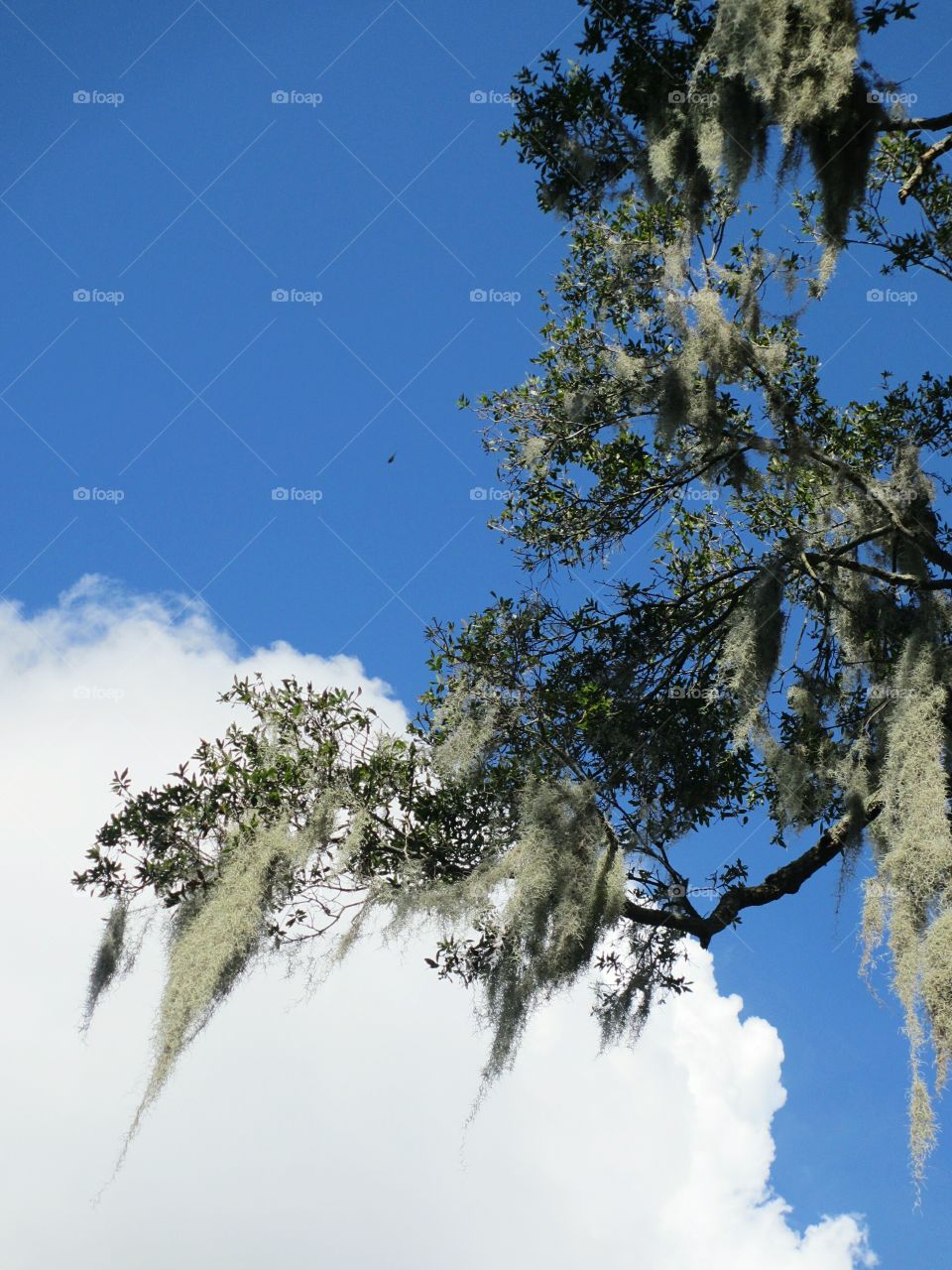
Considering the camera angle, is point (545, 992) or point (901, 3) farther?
point (901, 3)

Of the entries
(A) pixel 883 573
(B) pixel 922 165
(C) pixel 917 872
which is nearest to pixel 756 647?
(A) pixel 883 573

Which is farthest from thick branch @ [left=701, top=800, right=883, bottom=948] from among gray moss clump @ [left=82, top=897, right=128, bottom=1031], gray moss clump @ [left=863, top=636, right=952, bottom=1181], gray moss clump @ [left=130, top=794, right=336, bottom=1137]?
gray moss clump @ [left=82, top=897, right=128, bottom=1031]

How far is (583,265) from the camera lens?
7.90 meters

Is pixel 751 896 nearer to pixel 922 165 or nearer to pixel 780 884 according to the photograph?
pixel 780 884

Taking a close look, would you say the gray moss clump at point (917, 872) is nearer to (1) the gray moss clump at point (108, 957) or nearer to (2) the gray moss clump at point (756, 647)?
(2) the gray moss clump at point (756, 647)

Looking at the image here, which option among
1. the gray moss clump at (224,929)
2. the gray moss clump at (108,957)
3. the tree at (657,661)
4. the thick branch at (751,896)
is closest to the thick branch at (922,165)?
the tree at (657,661)

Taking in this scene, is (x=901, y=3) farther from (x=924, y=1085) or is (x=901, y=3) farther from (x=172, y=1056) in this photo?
(x=172, y=1056)

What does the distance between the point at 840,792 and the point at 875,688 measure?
2.93ft

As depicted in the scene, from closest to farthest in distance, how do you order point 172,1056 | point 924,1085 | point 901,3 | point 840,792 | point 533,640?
point 924,1085 → point 172,1056 → point 901,3 → point 840,792 → point 533,640

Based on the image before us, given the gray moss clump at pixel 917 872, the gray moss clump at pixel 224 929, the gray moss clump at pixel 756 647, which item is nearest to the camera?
the gray moss clump at pixel 917 872

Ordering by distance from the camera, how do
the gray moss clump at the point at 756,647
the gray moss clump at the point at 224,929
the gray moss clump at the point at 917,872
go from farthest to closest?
the gray moss clump at the point at 756,647
the gray moss clump at the point at 224,929
the gray moss clump at the point at 917,872

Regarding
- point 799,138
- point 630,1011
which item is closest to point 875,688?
point 630,1011

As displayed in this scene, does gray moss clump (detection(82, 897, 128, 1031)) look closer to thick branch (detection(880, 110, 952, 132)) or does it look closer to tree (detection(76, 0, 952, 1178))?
tree (detection(76, 0, 952, 1178))

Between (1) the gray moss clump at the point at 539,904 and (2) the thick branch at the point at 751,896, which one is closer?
(1) the gray moss clump at the point at 539,904
